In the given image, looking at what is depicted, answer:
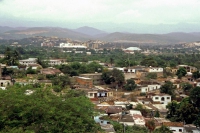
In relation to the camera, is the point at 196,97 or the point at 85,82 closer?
the point at 196,97

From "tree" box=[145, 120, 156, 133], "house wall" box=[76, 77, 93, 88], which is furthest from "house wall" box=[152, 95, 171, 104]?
"tree" box=[145, 120, 156, 133]

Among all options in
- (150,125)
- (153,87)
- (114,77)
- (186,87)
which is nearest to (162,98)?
(153,87)

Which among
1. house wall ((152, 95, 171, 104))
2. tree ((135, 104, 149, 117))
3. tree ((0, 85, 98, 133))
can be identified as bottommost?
house wall ((152, 95, 171, 104))

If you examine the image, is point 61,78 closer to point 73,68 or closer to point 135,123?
point 73,68

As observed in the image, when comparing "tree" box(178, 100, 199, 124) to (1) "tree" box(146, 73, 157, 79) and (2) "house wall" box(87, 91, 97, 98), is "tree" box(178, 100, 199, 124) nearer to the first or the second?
(2) "house wall" box(87, 91, 97, 98)

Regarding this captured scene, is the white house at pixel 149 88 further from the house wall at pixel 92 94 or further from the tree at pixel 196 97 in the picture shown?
the tree at pixel 196 97

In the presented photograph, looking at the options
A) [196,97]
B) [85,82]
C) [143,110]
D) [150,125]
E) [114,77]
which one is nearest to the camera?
[150,125]

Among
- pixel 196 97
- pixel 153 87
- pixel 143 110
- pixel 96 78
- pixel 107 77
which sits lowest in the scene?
pixel 153 87

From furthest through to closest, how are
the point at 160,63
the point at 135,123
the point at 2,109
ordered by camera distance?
1. the point at 160,63
2. the point at 135,123
3. the point at 2,109

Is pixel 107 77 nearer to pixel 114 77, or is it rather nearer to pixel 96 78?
pixel 114 77

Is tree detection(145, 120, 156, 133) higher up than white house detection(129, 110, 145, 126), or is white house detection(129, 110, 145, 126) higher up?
white house detection(129, 110, 145, 126)

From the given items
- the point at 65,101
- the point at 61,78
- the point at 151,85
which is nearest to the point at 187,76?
the point at 151,85
